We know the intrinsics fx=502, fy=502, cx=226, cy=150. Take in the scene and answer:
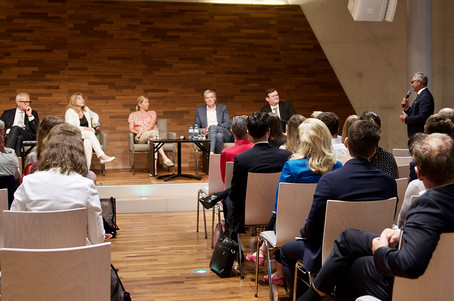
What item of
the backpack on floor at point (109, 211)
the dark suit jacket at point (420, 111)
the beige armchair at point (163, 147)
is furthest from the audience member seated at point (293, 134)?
the beige armchair at point (163, 147)

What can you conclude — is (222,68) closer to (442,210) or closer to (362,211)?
(362,211)

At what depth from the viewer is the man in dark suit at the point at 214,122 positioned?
26.4 ft

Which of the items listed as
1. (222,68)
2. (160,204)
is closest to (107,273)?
(160,204)

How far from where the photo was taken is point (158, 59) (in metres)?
9.84

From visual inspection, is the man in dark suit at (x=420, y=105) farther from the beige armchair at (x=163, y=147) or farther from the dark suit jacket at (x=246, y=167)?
the beige armchair at (x=163, y=147)

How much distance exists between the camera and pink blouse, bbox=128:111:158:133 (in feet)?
28.3

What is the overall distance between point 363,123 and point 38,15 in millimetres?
8406

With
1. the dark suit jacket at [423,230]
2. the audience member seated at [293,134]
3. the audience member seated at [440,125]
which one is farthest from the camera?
the audience member seated at [293,134]

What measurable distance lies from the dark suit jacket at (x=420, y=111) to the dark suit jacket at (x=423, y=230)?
16.7 feet

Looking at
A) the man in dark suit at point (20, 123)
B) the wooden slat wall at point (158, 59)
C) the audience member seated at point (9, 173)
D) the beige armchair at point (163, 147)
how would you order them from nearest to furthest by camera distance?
the audience member seated at point (9, 173) < the man in dark suit at point (20, 123) < the beige armchair at point (163, 147) < the wooden slat wall at point (158, 59)

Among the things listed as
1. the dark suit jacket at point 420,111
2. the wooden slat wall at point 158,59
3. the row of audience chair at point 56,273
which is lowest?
the row of audience chair at point 56,273

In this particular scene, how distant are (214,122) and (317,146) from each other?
5.52 meters

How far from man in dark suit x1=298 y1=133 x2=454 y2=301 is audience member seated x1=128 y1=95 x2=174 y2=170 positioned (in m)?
6.24

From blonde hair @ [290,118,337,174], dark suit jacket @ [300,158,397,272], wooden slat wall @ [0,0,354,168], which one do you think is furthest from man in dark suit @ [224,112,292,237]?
wooden slat wall @ [0,0,354,168]
